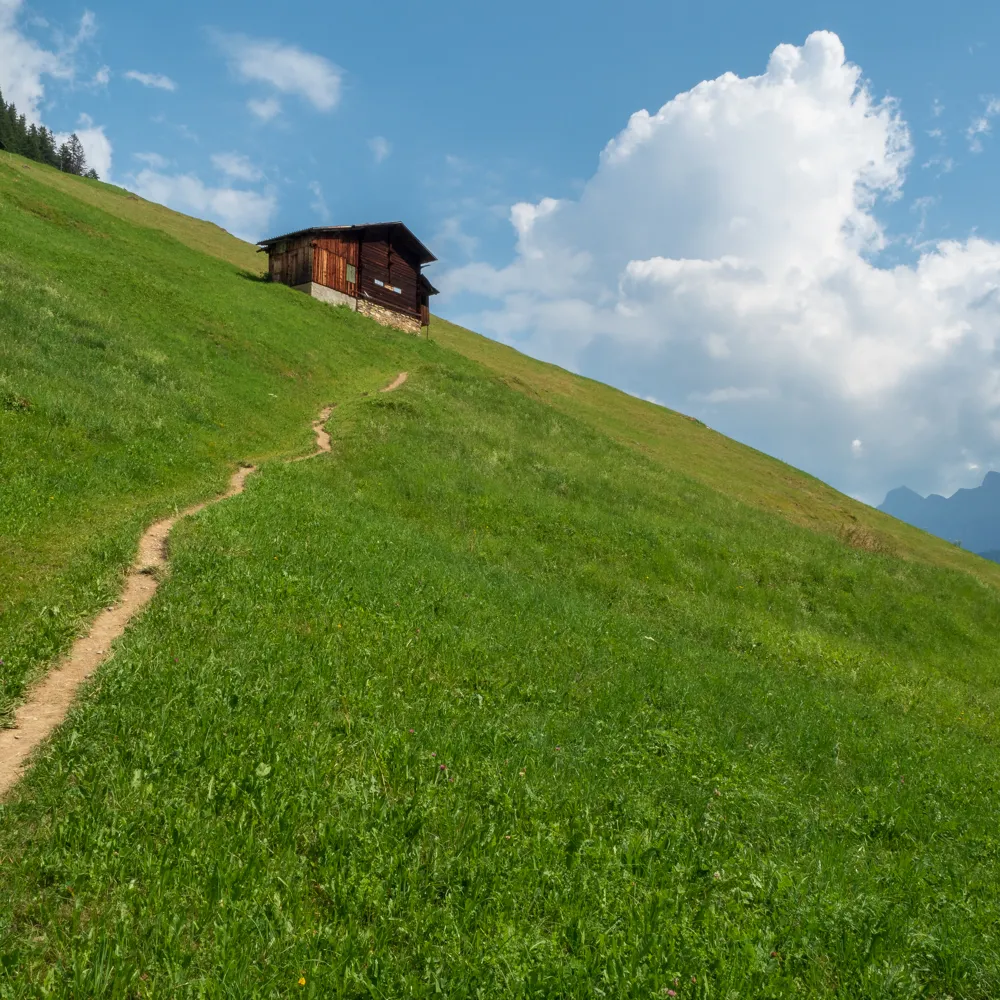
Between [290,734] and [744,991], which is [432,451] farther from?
[744,991]

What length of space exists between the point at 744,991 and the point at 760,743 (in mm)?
5499

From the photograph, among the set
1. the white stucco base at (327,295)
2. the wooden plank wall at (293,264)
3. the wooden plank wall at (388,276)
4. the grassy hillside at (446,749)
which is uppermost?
the wooden plank wall at (388,276)

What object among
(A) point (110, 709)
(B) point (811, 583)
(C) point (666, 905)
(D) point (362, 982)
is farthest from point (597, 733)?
(B) point (811, 583)

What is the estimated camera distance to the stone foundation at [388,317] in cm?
5372

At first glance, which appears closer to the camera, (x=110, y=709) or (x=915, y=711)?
(x=110, y=709)

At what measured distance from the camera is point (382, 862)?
4.83 metres

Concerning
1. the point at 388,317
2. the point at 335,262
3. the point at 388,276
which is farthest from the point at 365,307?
the point at 388,276

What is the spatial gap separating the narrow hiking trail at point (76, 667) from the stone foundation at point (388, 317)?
45.0 meters

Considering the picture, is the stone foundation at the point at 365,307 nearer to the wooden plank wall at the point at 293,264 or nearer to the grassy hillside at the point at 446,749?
the wooden plank wall at the point at 293,264

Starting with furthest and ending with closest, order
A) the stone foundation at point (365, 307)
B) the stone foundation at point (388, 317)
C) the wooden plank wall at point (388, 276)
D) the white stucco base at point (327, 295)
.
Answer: the wooden plank wall at point (388, 276) → the stone foundation at point (388, 317) → the stone foundation at point (365, 307) → the white stucco base at point (327, 295)

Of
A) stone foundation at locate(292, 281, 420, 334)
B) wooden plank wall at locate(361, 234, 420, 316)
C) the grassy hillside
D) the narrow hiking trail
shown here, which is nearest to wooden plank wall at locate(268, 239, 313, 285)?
stone foundation at locate(292, 281, 420, 334)

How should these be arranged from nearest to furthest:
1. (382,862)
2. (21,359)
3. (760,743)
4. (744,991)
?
(744,991) → (382,862) → (760,743) → (21,359)

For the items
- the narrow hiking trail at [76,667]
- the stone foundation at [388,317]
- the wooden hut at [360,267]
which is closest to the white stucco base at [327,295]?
the wooden hut at [360,267]

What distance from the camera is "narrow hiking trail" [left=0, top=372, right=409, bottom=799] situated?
18.3ft
